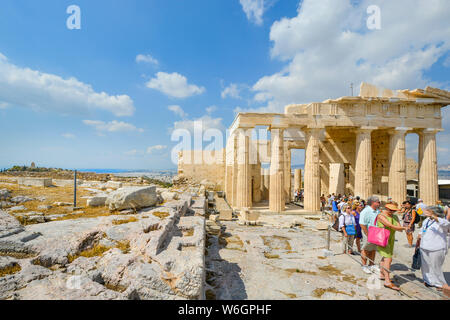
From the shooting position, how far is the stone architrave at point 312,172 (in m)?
14.7

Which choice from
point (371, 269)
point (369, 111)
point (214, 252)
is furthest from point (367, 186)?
point (214, 252)

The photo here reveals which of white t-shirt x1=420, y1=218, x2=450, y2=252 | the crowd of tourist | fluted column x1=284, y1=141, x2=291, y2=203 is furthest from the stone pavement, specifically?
fluted column x1=284, y1=141, x2=291, y2=203

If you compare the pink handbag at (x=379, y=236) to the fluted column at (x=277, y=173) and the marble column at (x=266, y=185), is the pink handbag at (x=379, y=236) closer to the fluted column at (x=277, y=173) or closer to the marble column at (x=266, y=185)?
the fluted column at (x=277, y=173)

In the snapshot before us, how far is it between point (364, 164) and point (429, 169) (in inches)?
213

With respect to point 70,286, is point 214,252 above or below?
below

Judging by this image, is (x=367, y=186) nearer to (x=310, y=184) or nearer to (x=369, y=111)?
(x=310, y=184)

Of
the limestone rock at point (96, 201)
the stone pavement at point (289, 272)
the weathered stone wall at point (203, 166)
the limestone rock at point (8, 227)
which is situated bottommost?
the stone pavement at point (289, 272)

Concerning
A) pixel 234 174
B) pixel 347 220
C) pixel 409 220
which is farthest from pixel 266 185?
pixel 347 220

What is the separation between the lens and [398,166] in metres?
15.6

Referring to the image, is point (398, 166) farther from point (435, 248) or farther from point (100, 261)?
point (100, 261)

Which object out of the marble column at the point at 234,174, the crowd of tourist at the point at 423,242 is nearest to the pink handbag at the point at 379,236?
the crowd of tourist at the point at 423,242

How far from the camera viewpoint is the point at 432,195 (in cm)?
1586

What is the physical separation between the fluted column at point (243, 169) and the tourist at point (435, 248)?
1091 cm
